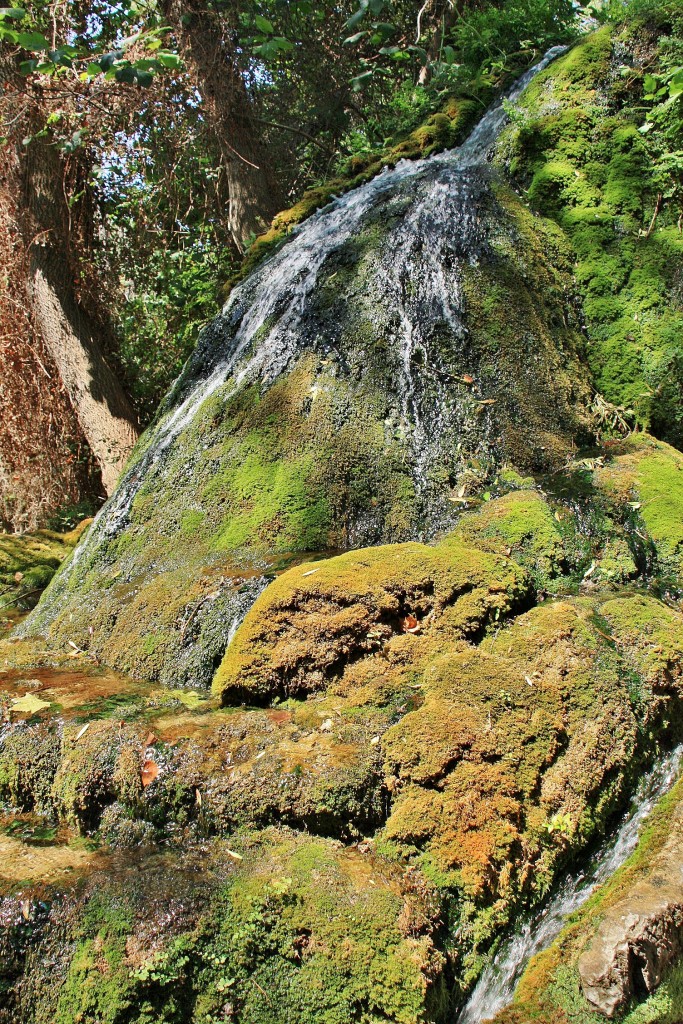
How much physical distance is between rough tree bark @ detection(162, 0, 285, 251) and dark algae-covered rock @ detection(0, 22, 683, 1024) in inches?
96.4

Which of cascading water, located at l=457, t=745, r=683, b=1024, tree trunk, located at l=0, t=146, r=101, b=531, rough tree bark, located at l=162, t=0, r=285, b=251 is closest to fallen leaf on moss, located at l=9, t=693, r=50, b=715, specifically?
cascading water, located at l=457, t=745, r=683, b=1024

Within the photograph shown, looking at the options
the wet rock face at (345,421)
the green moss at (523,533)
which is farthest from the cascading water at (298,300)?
the green moss at (523,533)

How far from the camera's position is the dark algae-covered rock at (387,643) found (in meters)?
2.18

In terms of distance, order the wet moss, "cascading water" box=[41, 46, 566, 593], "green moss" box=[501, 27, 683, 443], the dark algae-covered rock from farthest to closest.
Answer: the wet moss, "green moss" box=[501, 27, 683, 443], "cascading water" box=[41, 46, 566, 593], the dark algae-covered rock

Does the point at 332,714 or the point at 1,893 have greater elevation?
the point at 1,893

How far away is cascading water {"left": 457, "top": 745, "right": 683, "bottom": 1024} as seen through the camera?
235 cm

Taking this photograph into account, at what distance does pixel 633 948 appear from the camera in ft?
7.24

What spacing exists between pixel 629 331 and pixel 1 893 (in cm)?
493

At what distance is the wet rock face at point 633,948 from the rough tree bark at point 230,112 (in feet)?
23.5

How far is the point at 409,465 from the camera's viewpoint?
4.39 meters

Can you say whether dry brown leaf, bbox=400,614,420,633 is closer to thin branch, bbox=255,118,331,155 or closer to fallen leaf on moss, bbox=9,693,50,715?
fallen leaf on moss, bbox=9,693,50,715

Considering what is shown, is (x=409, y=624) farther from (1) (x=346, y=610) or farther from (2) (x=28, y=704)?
(2) (x=28, y=704)

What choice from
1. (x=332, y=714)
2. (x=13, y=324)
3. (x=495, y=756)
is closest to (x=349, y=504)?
(x=332, y=714)

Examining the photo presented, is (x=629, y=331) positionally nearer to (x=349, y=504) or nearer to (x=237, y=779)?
(x=349, y=504)
